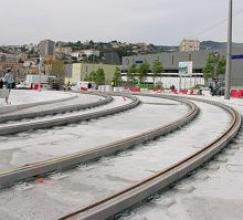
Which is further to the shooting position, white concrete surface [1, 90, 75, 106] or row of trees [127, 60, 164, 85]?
row of trees [127, 60, 164, 85]

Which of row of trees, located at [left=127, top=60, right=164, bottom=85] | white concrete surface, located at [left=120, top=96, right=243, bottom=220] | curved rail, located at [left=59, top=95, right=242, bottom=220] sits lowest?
white concrete surface, located at [left=120, top=96, right=243, bottom=220]

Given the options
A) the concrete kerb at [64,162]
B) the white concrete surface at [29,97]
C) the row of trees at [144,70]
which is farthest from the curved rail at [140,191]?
the row of trees at [144,70]

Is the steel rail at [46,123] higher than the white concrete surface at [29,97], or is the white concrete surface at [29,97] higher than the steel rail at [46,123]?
the steel rail at [46,123]

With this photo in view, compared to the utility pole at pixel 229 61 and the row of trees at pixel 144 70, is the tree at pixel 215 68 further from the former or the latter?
the utility pole at pixel 229 61

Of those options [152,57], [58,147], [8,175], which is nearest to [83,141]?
[58,147]

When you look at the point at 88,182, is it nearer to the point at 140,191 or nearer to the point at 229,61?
the point at 140,191

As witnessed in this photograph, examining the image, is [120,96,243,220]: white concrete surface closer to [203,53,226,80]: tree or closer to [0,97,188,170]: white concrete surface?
[0,97,188,170]: white concrete surface

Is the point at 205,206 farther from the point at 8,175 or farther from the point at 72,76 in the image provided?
the point at 72,76

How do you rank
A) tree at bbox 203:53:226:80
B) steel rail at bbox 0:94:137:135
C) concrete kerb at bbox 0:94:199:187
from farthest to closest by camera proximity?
tree at bbox 203:53:226:80
steel rail at bbox 0:94:137:135
concrete kerb at bbox 0:94:199:187

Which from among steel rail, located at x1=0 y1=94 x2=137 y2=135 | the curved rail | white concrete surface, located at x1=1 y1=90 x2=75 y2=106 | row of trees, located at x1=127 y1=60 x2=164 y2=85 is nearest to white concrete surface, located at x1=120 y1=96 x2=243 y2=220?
the curved rail

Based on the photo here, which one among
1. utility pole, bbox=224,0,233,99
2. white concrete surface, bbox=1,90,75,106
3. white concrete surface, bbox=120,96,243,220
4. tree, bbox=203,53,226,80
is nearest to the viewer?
white concrete surface, bbox=120,96,243,220

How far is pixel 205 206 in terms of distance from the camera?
716 cm

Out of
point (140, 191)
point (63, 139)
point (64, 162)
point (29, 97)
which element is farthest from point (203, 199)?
point (29, 97)

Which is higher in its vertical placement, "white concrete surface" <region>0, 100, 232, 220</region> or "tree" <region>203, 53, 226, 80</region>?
"tree" <region>203, 53, 226, 80</region>
